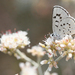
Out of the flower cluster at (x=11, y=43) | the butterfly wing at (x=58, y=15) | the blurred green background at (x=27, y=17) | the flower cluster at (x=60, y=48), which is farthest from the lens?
the blurred green background at (x=27, y=17)

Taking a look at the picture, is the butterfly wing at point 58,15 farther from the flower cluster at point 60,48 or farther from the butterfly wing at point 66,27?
the flower cluster at point 60,48

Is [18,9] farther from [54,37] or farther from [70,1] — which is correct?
[54,37]

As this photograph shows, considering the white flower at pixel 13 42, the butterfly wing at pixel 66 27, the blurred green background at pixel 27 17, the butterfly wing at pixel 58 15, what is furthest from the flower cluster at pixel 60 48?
the blurred green background at pixel 27 17

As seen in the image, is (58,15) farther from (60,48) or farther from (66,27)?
(60,48)

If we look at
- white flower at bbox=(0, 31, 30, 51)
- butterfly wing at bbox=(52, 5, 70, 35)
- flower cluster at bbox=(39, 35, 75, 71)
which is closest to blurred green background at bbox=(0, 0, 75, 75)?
white flower at bbox=(0, 31, 30, 51)

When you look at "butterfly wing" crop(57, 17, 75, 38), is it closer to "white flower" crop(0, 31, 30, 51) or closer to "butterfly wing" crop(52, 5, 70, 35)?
"butterfly wing" crop(52, 5, 70, 35)

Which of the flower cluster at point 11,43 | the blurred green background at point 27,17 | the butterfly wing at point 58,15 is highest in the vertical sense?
the blurred green background at point 27,17
